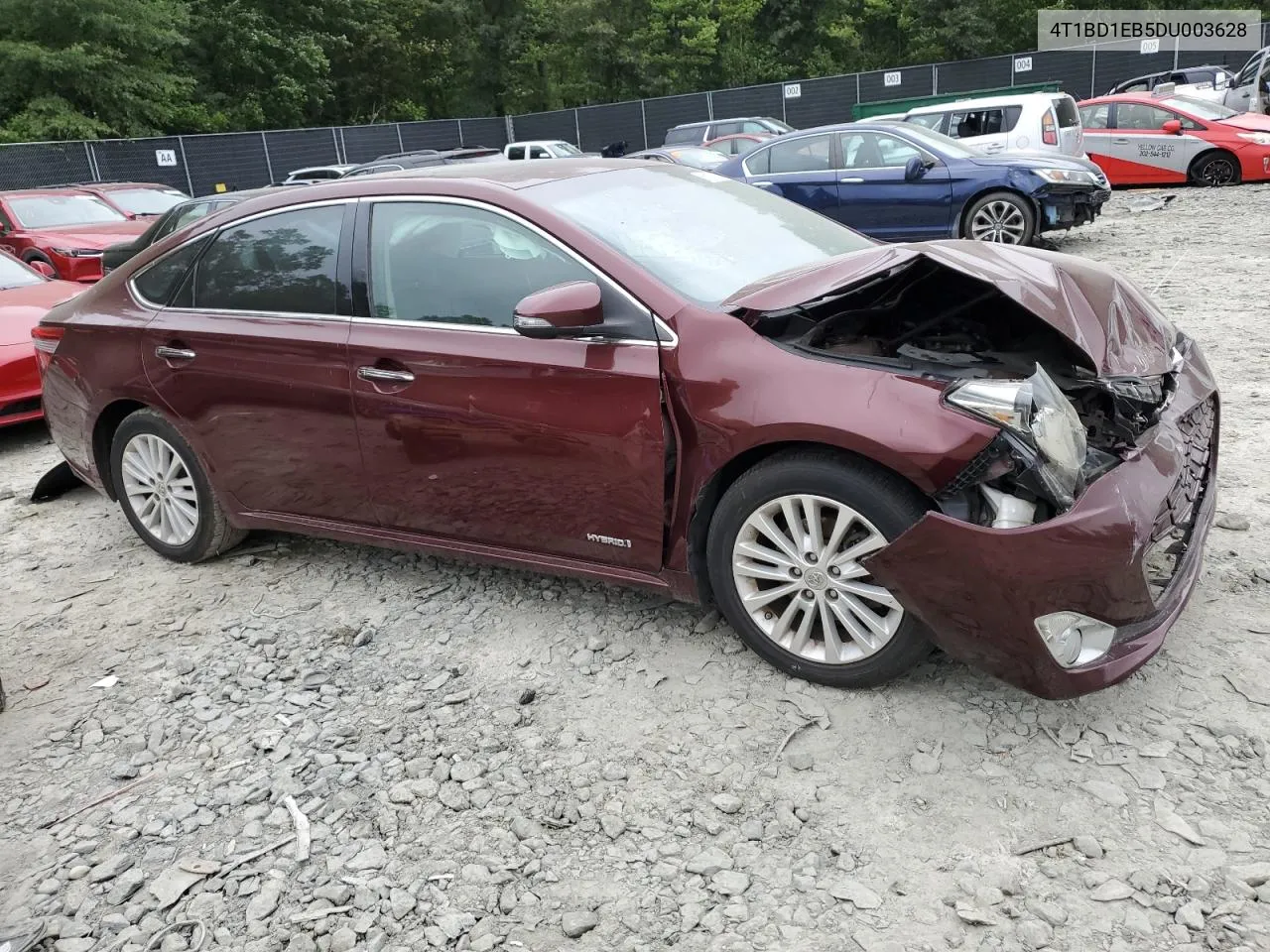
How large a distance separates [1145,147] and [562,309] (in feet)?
48.4

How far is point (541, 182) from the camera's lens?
3674 mm

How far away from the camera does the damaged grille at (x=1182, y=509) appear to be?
2764mm

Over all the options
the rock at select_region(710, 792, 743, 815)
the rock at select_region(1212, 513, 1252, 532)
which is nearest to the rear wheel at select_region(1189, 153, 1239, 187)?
the rock at select_region(1212, 513, 1252, 532)

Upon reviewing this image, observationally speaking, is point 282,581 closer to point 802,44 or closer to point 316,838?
point 316,838

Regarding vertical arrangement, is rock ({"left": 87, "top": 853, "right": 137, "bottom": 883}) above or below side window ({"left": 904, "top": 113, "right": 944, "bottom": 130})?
below

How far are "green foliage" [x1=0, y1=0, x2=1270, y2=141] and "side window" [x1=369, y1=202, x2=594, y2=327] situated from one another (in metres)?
27.7

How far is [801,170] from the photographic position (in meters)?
11.3

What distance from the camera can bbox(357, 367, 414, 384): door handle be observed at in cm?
359

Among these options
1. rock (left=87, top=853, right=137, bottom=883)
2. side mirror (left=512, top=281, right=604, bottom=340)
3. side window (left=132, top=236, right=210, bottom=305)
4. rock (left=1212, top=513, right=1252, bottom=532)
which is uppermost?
side window (left=132, top=236, right=210, bottom=305)

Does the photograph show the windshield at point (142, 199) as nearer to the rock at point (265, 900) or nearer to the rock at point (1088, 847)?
the rock at point (265, 900)

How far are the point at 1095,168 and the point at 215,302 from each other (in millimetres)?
9392

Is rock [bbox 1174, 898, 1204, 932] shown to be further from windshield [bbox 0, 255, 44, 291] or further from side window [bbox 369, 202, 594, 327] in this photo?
windshield [bbox 0, 255, 44, 291]

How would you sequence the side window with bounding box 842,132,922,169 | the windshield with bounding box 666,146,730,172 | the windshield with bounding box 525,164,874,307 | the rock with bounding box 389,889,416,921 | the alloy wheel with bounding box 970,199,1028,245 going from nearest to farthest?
the rock with bounding box 389,889,416,921
the windshield with bounding box 525,164,874,307
the alloy wheel with bounding box 970,199,1028,245
the side window with bounding box 842,132,922,169
the windshield with bounding box 666,146,730,172

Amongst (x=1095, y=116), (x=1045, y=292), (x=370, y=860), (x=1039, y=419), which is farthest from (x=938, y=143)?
(x=370, y=860)
